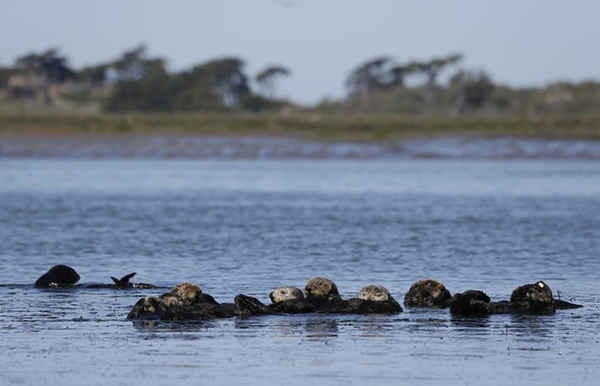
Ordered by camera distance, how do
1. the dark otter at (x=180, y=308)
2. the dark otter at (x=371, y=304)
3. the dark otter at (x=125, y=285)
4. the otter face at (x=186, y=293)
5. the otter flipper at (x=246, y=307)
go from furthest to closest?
the dark otter at (x=125, y=285)
the dark otter at (x=371, y=304)
the otter face at (x=186, y=293)
the otter flipper at (x=246, y=307)
the dark otter at (x=180, y=308)

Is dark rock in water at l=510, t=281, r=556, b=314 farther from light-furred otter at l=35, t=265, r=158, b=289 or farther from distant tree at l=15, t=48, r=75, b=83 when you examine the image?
distant tree at l=15, t=48, r=75, b=83

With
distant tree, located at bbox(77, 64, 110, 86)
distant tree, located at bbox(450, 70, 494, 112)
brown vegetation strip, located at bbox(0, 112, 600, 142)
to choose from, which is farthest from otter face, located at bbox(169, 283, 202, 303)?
distant tree, located at bbox(77, 64, 110, 86)

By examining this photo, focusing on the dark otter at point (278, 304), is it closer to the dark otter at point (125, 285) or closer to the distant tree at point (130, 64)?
the dark otter at point (125, 285)

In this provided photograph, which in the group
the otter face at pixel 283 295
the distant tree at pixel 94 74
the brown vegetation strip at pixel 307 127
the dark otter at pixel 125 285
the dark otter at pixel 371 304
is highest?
the distant tree at pixel 94 74

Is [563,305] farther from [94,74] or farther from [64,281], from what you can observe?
[94,74]

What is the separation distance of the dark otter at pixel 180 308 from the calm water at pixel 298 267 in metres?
0.40

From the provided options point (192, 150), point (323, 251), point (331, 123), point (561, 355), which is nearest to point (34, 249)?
point (323, 251)

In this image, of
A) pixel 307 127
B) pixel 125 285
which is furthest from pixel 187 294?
pixel 307 127

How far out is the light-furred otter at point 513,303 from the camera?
20.7 m

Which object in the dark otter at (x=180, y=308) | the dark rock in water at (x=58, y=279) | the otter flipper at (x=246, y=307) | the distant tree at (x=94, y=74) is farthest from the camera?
the distant tree at (x=94, y=74)

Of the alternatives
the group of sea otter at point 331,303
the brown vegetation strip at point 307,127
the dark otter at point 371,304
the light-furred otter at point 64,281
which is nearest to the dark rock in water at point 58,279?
the light-furred otter at point 64,281

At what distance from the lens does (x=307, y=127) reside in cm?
9231

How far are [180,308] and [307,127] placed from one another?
72231 millimetres

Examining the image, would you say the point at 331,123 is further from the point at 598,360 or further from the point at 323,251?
the point at 598,360
